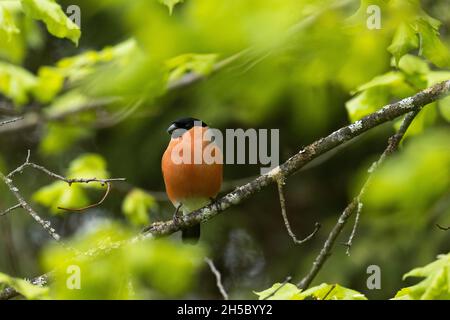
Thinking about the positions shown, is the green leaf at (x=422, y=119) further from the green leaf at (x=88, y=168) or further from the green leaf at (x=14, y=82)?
the green leaf at (x=14, y=82)

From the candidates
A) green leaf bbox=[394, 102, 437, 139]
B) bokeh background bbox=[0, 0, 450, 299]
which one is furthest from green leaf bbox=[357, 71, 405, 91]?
green leaf bbox=[394, 102, 437, 139]

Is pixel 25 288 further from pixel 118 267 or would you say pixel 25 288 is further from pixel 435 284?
pixel 435 284

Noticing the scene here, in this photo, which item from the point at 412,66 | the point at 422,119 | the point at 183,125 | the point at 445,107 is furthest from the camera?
the point at 183,125

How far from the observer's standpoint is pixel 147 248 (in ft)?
11.2

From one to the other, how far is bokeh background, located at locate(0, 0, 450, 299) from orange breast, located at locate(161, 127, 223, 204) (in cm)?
34

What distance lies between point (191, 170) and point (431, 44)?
1.59m

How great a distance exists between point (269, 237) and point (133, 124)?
182cm

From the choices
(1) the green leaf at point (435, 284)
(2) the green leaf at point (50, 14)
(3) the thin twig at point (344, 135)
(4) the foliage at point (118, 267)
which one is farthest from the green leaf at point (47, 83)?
(1) the green leaf at point (435, 284)

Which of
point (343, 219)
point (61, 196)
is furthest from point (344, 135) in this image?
point (61, 196)

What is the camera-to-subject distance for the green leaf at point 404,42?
10.8 feet

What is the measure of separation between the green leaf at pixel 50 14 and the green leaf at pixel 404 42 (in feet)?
4.56

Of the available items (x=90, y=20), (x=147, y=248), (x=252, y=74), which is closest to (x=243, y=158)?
(x=252, y=74)

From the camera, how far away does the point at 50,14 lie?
3.26m
